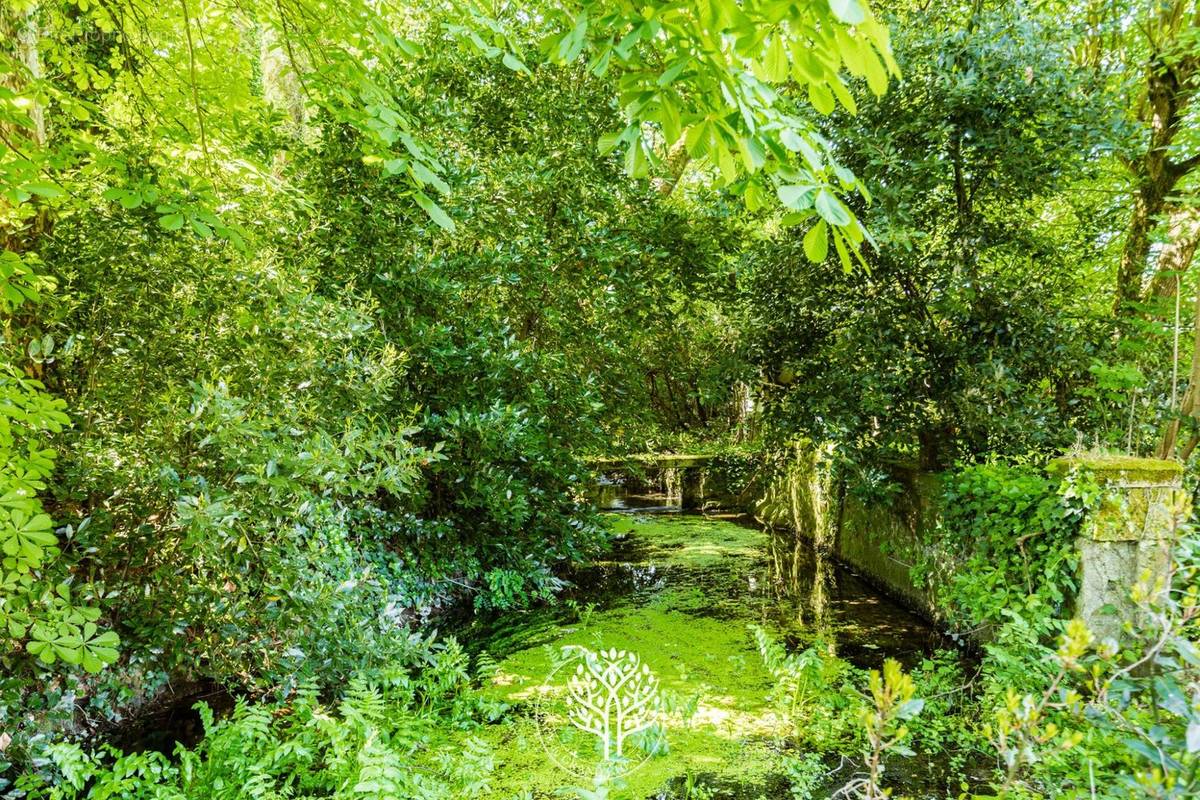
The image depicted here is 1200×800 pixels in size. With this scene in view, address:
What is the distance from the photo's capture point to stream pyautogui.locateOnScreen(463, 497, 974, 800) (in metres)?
3.38

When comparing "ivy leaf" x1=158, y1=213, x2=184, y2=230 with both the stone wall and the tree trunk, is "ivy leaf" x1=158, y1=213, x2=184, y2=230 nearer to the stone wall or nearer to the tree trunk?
the stone wall

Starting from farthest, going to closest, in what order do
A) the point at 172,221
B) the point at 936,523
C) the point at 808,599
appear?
1. the point at 808,599
2. the point at 936,523
3. the point at 172,221

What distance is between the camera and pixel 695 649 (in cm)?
531

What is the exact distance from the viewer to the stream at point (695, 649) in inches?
133

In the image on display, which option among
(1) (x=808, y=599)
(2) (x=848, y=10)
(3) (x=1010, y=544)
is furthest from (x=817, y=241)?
(1) (x=808, y=599)

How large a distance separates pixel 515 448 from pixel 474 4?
12.7ft

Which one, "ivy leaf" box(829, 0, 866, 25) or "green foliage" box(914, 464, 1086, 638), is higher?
"ivy leaf" box(829, 0, 866, 25)

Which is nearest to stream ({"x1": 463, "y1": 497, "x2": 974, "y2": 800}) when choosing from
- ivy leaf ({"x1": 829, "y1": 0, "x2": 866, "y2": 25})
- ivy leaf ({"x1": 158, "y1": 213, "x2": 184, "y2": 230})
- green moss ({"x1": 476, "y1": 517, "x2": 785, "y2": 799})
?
green moss ({"x1": 476, "y1": 517, "x2": 785, "y2": 799})

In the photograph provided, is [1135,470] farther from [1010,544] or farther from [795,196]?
[795,196]

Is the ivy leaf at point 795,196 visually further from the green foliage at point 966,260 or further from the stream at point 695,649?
the green foliage at point 966,260

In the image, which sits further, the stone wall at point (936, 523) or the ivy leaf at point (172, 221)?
the stone wall at point (936, 523)

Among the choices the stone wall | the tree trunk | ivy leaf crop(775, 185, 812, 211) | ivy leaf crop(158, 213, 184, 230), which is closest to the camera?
ivy leaf crop(775, 185, 812, 211)

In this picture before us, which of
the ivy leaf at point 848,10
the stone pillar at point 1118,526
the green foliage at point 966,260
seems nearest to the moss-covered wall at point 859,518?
the green foliage at point 966,260

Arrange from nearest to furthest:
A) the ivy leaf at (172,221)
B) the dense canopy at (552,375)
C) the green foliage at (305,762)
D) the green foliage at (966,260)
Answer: the ivy leaf at (172,221), the dense canopy at (552,375), the green foliage at (305,762), the green foliage at (966,260)
